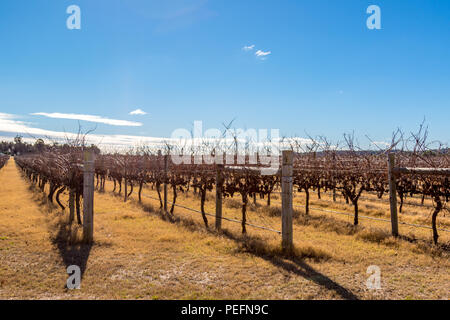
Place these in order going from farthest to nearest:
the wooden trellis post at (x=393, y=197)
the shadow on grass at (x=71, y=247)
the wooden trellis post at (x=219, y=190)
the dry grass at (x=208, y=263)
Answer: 1. the wooden trellis post at (x=219, y=190)
2. the wooden trellis post at (x=393, y=197)
3. the shadow on grass at (x=71, y=247)
4. the dry grass at (x=208, y=263)

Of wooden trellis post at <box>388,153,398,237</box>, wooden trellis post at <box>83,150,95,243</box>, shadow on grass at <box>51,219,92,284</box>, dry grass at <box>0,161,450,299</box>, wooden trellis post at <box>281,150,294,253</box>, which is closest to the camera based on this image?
dry grass at <box>0,161,450,299</box>

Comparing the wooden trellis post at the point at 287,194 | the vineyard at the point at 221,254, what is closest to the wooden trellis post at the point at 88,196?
the vineyard at the point at 221,254

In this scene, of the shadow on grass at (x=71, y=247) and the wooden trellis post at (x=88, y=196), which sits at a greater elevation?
the wooden trellis post at (x=88, y=196)

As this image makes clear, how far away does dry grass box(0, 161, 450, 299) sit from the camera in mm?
3402

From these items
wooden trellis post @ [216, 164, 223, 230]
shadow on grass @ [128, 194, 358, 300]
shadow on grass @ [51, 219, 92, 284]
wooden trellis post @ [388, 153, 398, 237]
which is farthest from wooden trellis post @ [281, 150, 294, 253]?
shadow on grass @ [51, 219, 92, 284]

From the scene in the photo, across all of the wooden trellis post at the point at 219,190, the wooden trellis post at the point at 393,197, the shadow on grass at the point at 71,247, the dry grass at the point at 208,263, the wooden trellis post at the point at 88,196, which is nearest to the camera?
the dry grass at the point at 208,263

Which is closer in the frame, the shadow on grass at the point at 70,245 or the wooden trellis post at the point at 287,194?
the shadow on grass at the point at 70,245

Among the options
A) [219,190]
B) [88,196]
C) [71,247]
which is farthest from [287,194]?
[71,247]

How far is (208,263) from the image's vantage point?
4.32m

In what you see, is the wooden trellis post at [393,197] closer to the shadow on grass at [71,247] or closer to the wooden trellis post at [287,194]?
the wooden trellis post at [287,194]

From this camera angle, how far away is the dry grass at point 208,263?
3.40 metres

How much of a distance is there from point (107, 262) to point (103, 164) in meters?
14.0

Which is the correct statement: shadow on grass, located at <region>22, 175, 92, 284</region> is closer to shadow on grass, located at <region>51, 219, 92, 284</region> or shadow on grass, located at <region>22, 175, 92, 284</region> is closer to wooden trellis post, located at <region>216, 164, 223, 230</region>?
shadow on grass, located at <region>51, 219, 92, 284</region>
